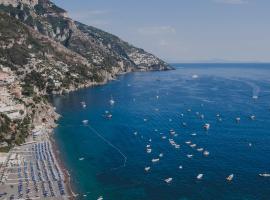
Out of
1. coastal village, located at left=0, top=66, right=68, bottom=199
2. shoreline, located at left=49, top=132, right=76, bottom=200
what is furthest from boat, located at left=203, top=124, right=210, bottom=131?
coastal village, located at left=0, top=66, right=68, bottom=199

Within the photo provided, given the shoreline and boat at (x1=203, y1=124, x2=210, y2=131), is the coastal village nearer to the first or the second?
the shoreline

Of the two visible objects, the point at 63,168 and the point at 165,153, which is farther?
the point at 165,153

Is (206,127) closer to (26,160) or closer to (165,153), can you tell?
(165,153)

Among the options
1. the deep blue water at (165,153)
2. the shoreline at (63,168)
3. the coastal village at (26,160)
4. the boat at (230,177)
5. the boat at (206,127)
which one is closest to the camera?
the shoreline at (63,168)

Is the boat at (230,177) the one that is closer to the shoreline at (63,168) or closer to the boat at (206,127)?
the shoreline at (63,168)

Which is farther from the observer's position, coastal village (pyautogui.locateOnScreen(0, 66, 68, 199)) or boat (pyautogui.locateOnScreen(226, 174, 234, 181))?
boat (pyautogui.locateOnScreen(226, 174, 234, 181))

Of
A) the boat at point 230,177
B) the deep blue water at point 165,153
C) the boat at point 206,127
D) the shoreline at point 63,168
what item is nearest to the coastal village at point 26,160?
the shoreline at point 63,168

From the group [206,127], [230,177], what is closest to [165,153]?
[230,177]

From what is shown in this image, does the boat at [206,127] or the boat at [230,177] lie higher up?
the boat at [206,127]

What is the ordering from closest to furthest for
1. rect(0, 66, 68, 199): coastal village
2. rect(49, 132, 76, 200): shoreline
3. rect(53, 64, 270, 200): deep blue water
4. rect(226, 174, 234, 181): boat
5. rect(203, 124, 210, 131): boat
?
rect(49, 132, 76, 200): shoreline < rect(0, 66, 68, 199): coastal village < rect(53, 64, 270, 200): deep blue water < rect(226, 174, 234, 181): boat < rect(203, 124, 210, 131): boat
